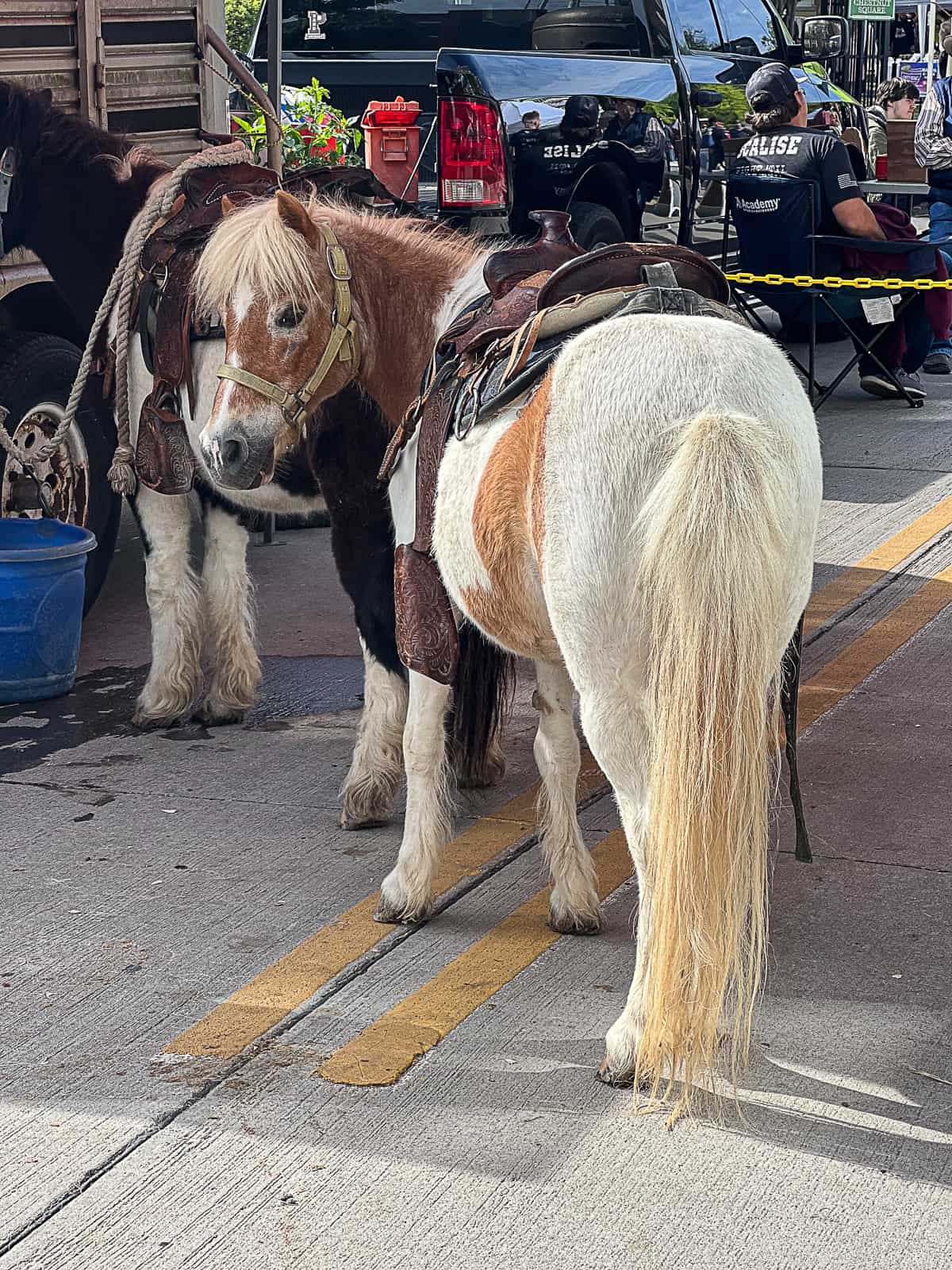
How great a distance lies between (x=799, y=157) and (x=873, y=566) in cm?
386

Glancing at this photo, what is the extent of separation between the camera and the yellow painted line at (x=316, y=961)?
3.43 m

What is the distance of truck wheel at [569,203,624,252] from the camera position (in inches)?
350

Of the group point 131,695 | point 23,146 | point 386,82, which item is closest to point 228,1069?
point 131,695

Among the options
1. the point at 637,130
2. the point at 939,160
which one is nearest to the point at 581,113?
the point at 637,130

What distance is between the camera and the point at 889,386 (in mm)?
10750

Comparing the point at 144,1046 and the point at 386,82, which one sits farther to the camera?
the point at 386,82

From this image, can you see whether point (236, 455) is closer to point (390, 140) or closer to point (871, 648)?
point (871, 648)

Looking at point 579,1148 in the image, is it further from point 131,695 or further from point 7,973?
point 131,695

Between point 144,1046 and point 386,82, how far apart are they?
9.42 m

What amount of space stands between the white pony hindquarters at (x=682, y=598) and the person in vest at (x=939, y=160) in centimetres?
887

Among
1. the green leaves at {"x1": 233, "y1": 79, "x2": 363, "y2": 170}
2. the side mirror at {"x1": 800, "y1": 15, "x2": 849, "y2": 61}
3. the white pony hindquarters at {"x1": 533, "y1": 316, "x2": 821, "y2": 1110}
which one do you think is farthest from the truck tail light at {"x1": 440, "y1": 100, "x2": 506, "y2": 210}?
the side mirror at {"x1": 800, "y1": 15, "x2": 849, "y2": 61}

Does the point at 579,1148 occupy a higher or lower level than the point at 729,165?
lower

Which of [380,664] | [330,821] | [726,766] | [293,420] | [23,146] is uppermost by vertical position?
[23,146]

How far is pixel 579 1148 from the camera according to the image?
9.89 feet
